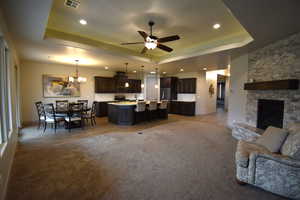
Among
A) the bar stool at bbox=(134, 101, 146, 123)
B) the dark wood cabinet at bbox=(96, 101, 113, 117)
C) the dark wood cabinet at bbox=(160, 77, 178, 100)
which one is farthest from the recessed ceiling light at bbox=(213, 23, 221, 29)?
the dark wood cabinet at bbox=(96, 101, 113, 117)

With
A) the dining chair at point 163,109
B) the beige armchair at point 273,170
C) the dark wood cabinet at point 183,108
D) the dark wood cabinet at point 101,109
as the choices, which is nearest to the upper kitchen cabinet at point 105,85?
the dark wood cabinet at point 101,109

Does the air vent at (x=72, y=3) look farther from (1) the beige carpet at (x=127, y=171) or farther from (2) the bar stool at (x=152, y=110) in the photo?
(2) the bar stool at (x=152, y=110)

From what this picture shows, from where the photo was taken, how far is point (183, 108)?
9.23 metres

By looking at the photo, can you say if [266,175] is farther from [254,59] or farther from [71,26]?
[71,26]

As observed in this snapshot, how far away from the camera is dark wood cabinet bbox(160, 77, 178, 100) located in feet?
32.0

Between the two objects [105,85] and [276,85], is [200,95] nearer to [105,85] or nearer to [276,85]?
[276,85]

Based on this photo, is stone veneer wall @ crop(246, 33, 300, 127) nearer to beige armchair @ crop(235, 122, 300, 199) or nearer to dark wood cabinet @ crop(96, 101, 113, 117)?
beige armchair @ crop(235, 122, 300, 199)

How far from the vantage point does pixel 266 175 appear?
2.08 metres

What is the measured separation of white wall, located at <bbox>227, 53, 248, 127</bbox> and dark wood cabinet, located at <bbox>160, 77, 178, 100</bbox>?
4418 millimetres

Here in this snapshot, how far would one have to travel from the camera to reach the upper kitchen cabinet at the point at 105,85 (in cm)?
831

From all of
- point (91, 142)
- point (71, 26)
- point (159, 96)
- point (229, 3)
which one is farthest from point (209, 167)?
point (159, 96)

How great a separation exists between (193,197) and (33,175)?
8.76 feet

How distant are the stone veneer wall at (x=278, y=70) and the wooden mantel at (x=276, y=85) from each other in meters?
0.20

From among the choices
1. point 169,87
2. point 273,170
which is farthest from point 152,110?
point 273,170
